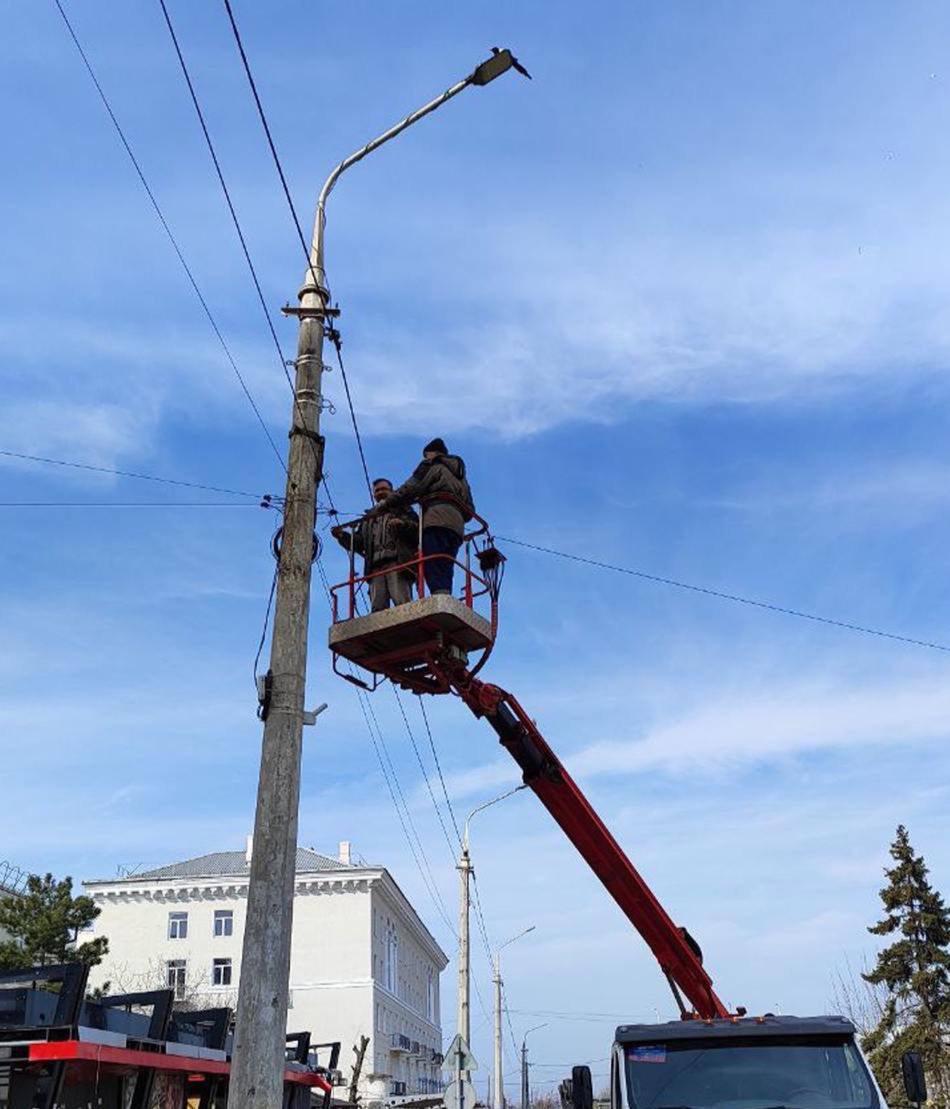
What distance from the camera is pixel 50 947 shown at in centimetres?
3412

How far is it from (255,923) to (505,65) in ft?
19.7

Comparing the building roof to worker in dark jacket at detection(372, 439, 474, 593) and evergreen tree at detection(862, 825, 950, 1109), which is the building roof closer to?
evergreen tree at detection(862, 825, 950, 1109)

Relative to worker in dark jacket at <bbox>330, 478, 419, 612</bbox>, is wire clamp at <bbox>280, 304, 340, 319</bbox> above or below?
above

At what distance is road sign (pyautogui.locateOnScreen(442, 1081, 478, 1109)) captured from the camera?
16.0 metres

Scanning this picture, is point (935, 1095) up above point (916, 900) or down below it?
below

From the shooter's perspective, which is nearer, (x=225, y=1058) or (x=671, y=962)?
(x=225, y=1058)

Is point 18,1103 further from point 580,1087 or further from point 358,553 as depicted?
point 358,553

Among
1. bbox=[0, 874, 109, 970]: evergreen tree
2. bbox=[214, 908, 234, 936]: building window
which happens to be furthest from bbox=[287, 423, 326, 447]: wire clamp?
bbox=[214, 908, 234, 936]: building window

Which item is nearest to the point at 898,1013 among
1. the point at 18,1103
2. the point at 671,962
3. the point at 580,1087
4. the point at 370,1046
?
the point at 370,1046

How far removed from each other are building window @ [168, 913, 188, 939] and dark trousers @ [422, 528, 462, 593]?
50916 mm

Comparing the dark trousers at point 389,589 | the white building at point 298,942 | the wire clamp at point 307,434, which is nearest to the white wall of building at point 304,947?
the white building at point 298,942

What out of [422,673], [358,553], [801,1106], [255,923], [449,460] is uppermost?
[449,460]

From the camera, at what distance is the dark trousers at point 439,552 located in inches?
393

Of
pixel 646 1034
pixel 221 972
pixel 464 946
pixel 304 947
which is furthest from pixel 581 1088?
pixel 221 972
